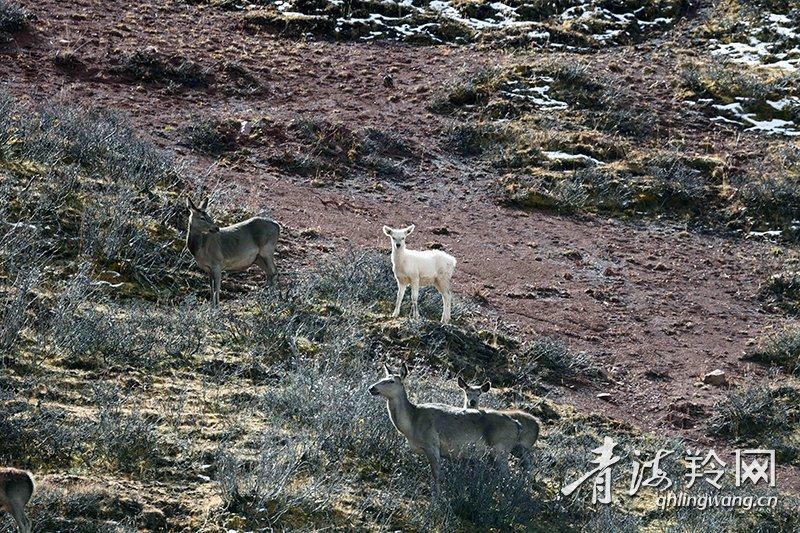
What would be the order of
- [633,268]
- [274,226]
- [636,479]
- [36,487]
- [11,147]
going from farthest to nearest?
[633,268] → [11,147] → [274,226] → [636,479] → [36,487]

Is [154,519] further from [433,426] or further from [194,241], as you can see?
[194,241]

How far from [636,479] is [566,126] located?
42.7 ft

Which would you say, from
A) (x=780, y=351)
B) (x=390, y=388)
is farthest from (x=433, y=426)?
(x=780, y=351)

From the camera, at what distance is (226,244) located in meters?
13.4

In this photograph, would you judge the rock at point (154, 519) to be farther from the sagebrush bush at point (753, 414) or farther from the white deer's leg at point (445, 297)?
the sagebrush bush at point (753, 414)

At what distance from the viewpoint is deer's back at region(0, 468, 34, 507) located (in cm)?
693

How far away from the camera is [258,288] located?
47.3ft

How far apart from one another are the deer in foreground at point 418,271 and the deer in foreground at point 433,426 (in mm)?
Result: 4515

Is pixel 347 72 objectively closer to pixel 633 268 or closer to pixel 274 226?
pixel 633 268

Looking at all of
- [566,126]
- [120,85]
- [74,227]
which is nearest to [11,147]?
[74,227]

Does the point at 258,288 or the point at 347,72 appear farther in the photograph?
the point at 347,72

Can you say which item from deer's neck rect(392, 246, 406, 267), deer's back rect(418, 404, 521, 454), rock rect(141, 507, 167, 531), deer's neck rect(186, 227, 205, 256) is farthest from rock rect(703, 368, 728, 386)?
rock rect(141, 507, 167, 531)

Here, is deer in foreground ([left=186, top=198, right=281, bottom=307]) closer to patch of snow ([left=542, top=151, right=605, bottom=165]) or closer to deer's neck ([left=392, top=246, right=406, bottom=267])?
deer's neck ([left=392, top=246, right=406, bottom=267])

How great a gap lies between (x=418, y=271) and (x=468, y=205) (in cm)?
612
